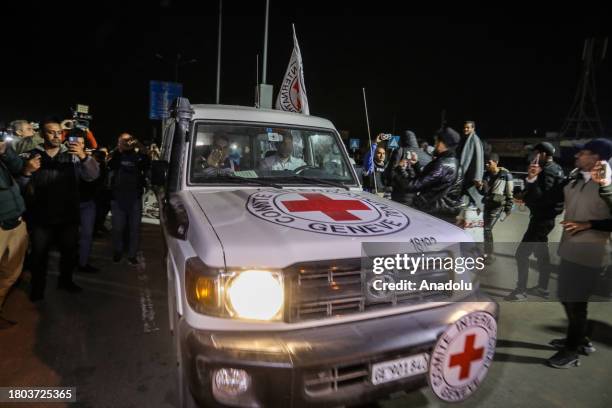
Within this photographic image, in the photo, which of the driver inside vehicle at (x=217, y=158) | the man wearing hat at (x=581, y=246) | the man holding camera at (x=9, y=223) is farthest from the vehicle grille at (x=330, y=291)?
the man holding camera at (x=9, y=223)

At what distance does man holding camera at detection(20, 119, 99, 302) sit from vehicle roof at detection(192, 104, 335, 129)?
5.03 ft

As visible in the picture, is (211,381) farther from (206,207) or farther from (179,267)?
(206,207)

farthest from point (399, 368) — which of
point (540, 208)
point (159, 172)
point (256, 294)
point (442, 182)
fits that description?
point (540, 208)

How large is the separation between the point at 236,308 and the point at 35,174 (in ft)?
10.9

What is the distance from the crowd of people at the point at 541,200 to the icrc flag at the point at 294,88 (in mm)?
1617

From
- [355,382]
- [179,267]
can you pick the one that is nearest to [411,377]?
[355,382]

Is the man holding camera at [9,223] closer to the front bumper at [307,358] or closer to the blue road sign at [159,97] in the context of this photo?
the front bumper at [307,358]

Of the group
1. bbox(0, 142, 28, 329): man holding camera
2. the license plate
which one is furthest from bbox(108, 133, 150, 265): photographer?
the license plate

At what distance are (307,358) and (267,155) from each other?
2.17 m

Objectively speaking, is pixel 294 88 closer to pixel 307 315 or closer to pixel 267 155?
pixel 267 155

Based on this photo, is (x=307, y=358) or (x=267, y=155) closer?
(x=307, y=358)

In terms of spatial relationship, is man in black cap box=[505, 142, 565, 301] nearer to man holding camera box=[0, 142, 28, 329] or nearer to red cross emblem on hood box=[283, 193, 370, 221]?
red cross emblem on hood box=[283, 193, 370, 221]

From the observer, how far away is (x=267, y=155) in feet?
11.8

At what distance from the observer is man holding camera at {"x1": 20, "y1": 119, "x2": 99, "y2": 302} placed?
4.03m
